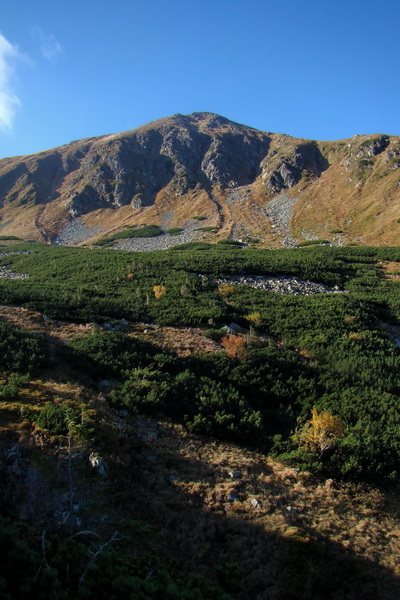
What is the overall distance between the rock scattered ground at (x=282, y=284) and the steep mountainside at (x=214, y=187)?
919 inches

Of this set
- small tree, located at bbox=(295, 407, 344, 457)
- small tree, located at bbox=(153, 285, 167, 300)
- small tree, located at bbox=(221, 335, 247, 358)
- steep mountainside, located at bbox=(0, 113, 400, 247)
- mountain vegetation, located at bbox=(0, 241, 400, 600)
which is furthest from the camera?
steep mountainside, located at bbox=(0, 113, 400, 247)

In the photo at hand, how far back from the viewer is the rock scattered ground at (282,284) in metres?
25.2

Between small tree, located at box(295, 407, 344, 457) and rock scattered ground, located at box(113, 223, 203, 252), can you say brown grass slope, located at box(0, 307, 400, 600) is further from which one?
rock scattered ground, located at box(113, 223, 203, 252)

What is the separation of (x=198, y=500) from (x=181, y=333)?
9.61 metres

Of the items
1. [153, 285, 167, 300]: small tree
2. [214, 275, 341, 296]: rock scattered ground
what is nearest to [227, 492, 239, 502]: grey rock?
[153, 285, 167, 300]: small tree

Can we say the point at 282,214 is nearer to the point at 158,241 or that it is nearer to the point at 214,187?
the point at 158,241

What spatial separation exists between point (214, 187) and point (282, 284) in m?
68.7

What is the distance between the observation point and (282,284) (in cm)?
2642

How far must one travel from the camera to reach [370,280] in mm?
28828

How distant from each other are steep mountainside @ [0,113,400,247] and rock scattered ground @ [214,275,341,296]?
23.3 meters

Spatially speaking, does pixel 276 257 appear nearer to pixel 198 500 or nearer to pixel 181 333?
pixel 181 333

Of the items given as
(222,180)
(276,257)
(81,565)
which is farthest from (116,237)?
(81,565)

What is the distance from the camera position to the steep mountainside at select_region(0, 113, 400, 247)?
193ft

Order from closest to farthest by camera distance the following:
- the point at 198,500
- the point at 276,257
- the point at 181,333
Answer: the point at 198,500 → the point at 181,333 → the point at 276,257
